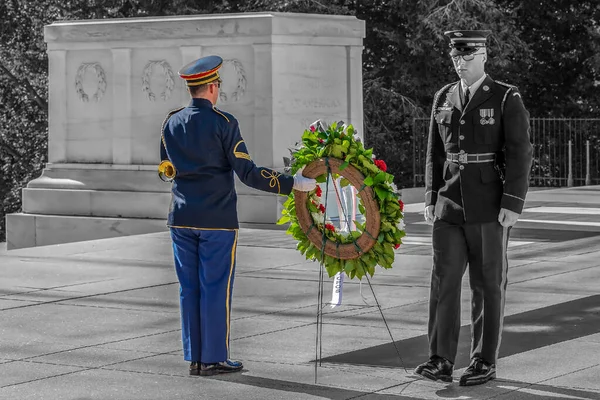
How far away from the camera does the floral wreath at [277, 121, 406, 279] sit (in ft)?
23.9

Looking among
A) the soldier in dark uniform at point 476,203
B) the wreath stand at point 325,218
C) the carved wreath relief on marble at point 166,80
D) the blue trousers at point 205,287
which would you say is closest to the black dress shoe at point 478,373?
the soldier in dark uniform at point 476,203

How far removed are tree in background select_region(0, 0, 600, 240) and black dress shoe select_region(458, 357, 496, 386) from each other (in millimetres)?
21413

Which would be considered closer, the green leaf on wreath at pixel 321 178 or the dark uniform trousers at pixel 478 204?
the dark uniform trousers at pixel 478 204

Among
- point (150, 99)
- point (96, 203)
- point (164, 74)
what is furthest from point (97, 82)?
point (96, 203)

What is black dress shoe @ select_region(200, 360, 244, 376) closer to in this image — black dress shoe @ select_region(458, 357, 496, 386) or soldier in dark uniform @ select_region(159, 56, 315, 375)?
soldier in dark uniform @ select_region(159, 56, 315, 375)

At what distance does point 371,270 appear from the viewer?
743 cm

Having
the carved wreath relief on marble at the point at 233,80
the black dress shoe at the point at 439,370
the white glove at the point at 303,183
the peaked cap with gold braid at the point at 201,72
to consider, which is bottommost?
the black dress shoe at the point at 439,370

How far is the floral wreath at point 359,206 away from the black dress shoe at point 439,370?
67 cm

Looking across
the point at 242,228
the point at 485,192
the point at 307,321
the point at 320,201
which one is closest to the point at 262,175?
the point at 320,201

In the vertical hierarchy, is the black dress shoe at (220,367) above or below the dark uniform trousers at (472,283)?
below

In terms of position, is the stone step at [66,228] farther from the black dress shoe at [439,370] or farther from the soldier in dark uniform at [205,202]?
the black dress shoe at [439,370]

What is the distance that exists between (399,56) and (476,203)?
82.0 ft

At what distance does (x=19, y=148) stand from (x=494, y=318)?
30635 mm

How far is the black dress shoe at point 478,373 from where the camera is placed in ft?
22.6
